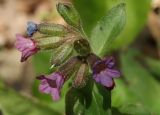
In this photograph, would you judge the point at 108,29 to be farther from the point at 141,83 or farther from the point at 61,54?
the point at 141,83

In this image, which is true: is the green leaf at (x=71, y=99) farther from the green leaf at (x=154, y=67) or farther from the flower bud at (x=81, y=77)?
the green leaf at (x=154, y=67)

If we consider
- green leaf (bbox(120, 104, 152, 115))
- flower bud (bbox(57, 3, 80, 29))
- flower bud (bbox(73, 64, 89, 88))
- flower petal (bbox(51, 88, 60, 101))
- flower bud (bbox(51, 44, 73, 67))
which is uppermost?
flower bud (bbox(57, 3, 80, 29))

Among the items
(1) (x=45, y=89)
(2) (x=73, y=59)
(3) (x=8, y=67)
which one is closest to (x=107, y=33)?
(2) (x=73, y=59)

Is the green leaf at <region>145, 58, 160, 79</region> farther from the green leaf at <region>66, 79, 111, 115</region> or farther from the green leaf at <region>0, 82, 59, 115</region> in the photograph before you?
the green leaf at <region>66, 79, 111, 115</region>

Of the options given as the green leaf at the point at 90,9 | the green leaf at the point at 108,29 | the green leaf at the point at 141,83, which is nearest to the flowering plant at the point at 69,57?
the green leaf at the point at 108,29

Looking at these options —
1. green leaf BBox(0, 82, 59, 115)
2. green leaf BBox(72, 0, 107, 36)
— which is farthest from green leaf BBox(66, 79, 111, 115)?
green leaf BBox(72, 0, 107, 36)

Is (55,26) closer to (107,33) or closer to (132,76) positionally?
Answer: (107,33)
